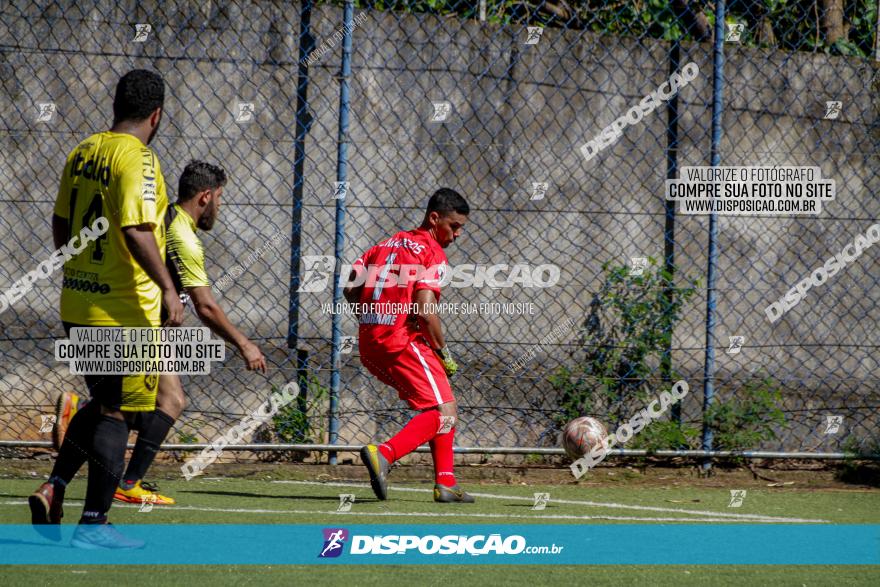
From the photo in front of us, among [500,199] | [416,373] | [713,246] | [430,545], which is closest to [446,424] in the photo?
[416,373]

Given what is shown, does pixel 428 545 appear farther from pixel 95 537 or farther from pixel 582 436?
pixel 582 436

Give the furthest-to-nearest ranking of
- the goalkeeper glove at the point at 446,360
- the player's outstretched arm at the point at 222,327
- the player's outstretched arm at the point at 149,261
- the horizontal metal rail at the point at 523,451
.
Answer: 1. the horizontal metal rail at the point at 523,451
2. the goalkeeper glove at the point at 446,360
3. the player's outstretched arm at the point at 222,327
4. the player's outstretched arm at the point at 149,261

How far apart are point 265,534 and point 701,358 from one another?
4.19 meters

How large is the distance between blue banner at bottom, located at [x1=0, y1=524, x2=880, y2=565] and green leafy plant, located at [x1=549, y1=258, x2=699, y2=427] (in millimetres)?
2422

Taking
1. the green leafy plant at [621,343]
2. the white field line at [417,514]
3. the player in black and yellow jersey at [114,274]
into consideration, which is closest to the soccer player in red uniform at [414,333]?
the white field line at [417,514]

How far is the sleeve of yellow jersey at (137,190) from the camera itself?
14.9 feet

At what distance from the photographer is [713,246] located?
7910mm

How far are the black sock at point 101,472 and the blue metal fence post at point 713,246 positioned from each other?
4.64 meters

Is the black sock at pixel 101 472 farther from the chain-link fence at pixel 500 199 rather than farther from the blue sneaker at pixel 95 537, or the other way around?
the chain-link fence at pixel 500 199

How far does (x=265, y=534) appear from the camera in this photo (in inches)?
205

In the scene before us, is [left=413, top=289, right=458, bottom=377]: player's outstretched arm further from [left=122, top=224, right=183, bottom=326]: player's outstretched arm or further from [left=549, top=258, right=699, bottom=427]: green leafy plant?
[left=122, top=224, right=183, bottom=326]: player's outstretched arm

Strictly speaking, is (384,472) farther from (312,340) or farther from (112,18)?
(112,18)

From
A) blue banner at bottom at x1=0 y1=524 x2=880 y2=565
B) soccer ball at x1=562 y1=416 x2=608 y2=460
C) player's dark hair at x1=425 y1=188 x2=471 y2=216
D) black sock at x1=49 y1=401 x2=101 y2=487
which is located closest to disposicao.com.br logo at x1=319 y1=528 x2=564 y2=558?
blue banner at bottom at x1=0 y1=524 x2=880 y2=565

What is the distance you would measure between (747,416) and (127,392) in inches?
196
